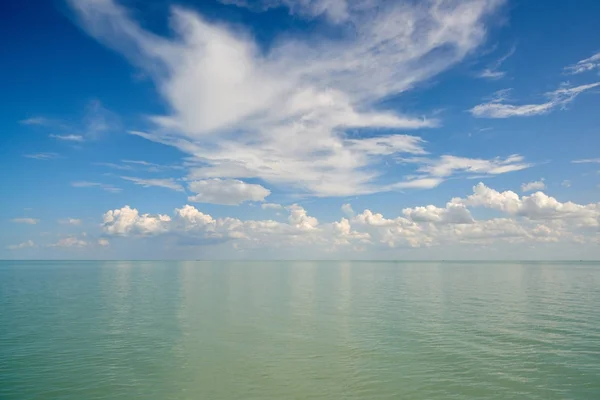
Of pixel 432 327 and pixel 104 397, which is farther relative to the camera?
pixel 432 327

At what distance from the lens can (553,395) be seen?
25.7 metres

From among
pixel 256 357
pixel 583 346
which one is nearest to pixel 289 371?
pixel 256 357

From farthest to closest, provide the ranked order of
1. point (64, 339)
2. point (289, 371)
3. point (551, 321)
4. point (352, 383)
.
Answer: point (551, 321)
point (64, 339)
point (289, 371)
point (352, 383)

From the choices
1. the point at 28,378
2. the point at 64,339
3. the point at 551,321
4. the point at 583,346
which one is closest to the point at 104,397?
the point at 28,378

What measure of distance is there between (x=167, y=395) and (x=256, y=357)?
391 inches

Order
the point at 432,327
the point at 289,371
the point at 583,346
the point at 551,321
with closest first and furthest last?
the point at 289,371
the point at 583,346
the point at 432,327
the point at 551,321

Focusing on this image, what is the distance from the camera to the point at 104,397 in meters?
25.3

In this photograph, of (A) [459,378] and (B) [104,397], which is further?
(A) [459,378]

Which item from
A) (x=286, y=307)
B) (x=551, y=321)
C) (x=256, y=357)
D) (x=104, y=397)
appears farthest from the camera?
(x=286, y=307)

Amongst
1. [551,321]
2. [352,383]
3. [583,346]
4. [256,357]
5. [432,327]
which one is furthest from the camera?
[551,321]

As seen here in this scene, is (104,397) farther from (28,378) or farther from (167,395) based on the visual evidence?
(28,378)

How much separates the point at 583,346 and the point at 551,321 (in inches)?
601

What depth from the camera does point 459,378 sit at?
28.9 metres

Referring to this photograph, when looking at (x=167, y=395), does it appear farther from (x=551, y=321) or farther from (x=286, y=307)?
(x=551, y=321)
